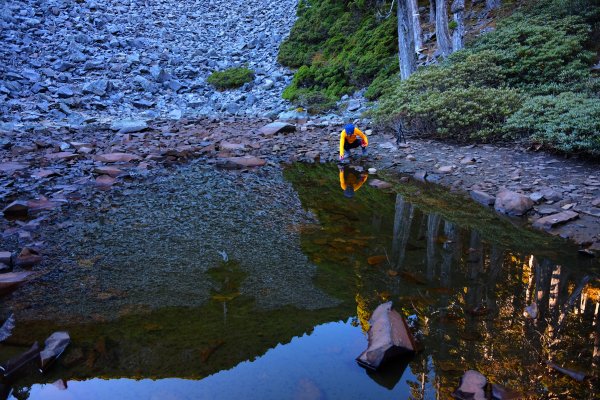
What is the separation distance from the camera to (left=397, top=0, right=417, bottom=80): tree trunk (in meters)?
13.7

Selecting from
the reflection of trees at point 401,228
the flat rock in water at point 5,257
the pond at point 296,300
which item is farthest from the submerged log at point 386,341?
the flat rock in water at point 5,257

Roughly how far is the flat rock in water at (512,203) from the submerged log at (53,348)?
236 inches

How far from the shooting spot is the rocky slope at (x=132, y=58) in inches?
627

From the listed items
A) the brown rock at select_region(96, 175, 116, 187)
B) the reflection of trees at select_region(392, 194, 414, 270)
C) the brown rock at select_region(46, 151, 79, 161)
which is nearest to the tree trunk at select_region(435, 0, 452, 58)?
the reflection of trees at select_region(392, 194, 414, 270)

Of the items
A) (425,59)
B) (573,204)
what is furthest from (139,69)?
(573,204)

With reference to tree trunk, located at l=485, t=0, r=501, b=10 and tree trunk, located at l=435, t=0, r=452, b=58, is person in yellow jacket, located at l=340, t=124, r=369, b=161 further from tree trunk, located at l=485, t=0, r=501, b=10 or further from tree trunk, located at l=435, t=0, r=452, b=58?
tree trunk, located at l=485, t=0, r=501, b=10

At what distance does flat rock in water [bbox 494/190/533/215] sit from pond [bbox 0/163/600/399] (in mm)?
278

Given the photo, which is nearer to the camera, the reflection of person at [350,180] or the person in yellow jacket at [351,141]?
the reflection of person at [350,180]

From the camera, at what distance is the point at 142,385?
311 cm

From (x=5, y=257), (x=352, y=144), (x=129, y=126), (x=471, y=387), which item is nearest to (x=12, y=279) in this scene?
(x=5, y=257)

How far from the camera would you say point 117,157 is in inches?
388

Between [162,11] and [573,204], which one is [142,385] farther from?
[162,11]

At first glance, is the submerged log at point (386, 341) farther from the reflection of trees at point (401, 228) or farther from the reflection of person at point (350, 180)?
the reflection of person at point (350, 180)

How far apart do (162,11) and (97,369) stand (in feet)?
93.1
